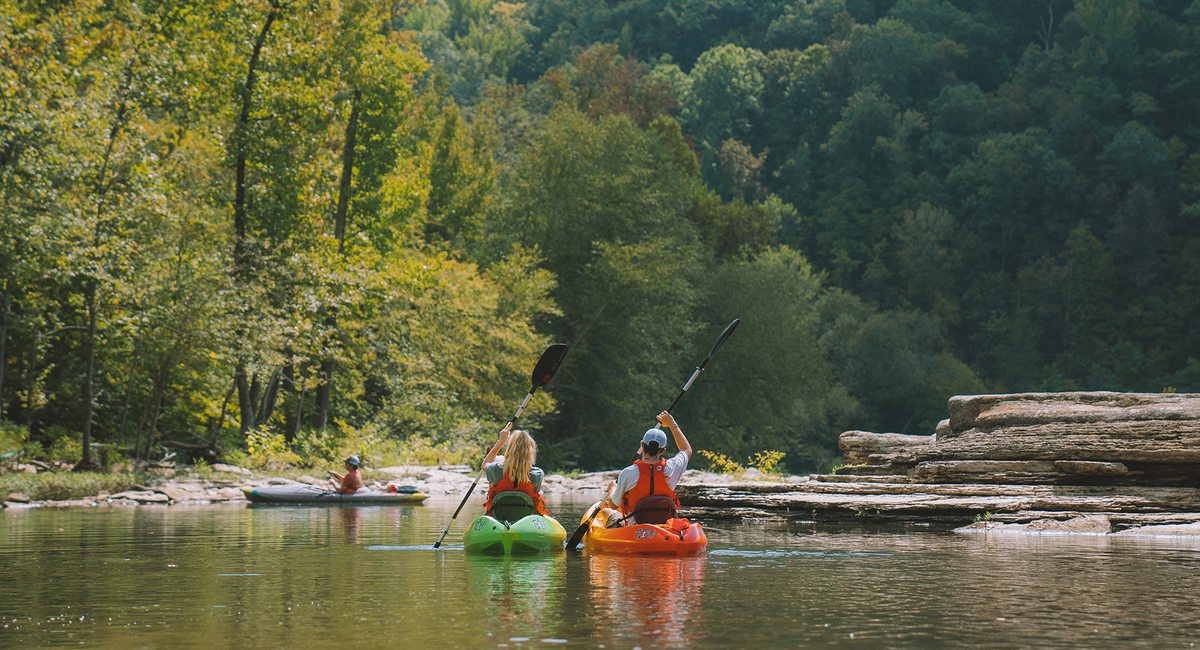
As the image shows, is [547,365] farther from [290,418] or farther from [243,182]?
[290,418]

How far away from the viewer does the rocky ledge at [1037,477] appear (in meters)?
18.2

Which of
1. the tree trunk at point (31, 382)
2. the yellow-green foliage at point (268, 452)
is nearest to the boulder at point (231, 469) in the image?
the yellow-green foliage at point (268, 452)

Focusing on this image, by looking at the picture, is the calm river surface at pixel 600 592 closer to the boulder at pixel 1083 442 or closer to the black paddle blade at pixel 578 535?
the black paddle blade at pixel 578 535

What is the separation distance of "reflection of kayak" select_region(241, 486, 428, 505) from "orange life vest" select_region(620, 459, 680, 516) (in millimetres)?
13207

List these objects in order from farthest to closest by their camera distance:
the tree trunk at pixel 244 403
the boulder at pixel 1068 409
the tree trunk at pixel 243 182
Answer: the tree trunk at pixel 244 403 < the tree trunk at pixel 243 182 < the boulder at pixel 1068 409

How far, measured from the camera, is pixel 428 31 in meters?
123

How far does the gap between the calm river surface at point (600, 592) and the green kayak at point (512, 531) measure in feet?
0.86

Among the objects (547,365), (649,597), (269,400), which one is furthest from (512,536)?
(269,400)

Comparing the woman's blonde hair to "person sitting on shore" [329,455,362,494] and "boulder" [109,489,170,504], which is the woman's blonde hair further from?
"boulder" [109,489,170,504]

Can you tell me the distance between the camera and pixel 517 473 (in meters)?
15.4

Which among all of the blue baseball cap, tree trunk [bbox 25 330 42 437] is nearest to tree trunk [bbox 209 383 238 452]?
tree trunk [bbox 25 330 42 437]

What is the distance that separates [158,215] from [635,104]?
5088 cm

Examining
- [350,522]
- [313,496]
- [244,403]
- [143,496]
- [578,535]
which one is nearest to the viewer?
[578,535]

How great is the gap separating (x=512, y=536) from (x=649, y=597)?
4.19m
